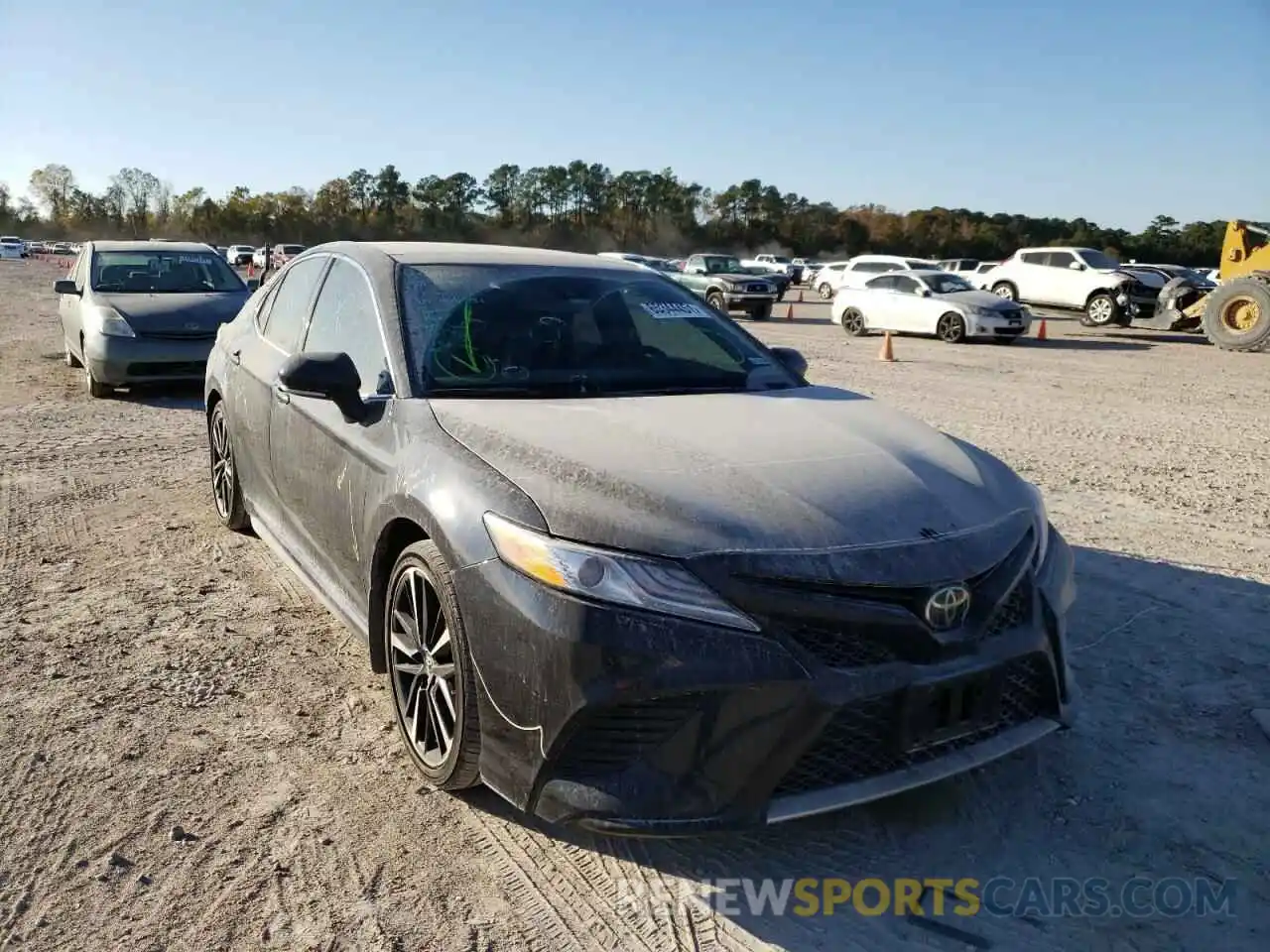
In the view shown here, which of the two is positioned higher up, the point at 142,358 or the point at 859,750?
the point at 142,358

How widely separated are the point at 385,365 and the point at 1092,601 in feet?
11.1

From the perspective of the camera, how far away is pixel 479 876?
8.43 feet

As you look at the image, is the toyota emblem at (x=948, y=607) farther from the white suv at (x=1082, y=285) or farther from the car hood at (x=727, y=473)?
the white suv at (x=1082, y=285)

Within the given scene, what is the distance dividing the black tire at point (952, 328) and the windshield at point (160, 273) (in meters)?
13.6

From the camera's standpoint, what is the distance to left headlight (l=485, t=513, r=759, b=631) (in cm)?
231

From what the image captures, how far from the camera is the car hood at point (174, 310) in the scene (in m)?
9.61

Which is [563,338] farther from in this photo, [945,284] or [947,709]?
[945,284]

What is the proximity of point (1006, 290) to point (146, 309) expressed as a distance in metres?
20.7

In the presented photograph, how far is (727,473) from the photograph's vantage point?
8.87ft

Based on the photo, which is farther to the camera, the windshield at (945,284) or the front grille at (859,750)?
the windshield at (945,284)

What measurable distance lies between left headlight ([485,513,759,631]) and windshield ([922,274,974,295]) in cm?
1884

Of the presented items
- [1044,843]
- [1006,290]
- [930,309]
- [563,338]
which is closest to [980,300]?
A: [930,309]

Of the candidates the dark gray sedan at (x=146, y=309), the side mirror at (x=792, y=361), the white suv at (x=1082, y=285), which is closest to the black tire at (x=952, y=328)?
the white suv at (x=1082, y=285)

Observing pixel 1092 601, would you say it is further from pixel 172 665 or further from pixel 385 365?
pixel 172 665
